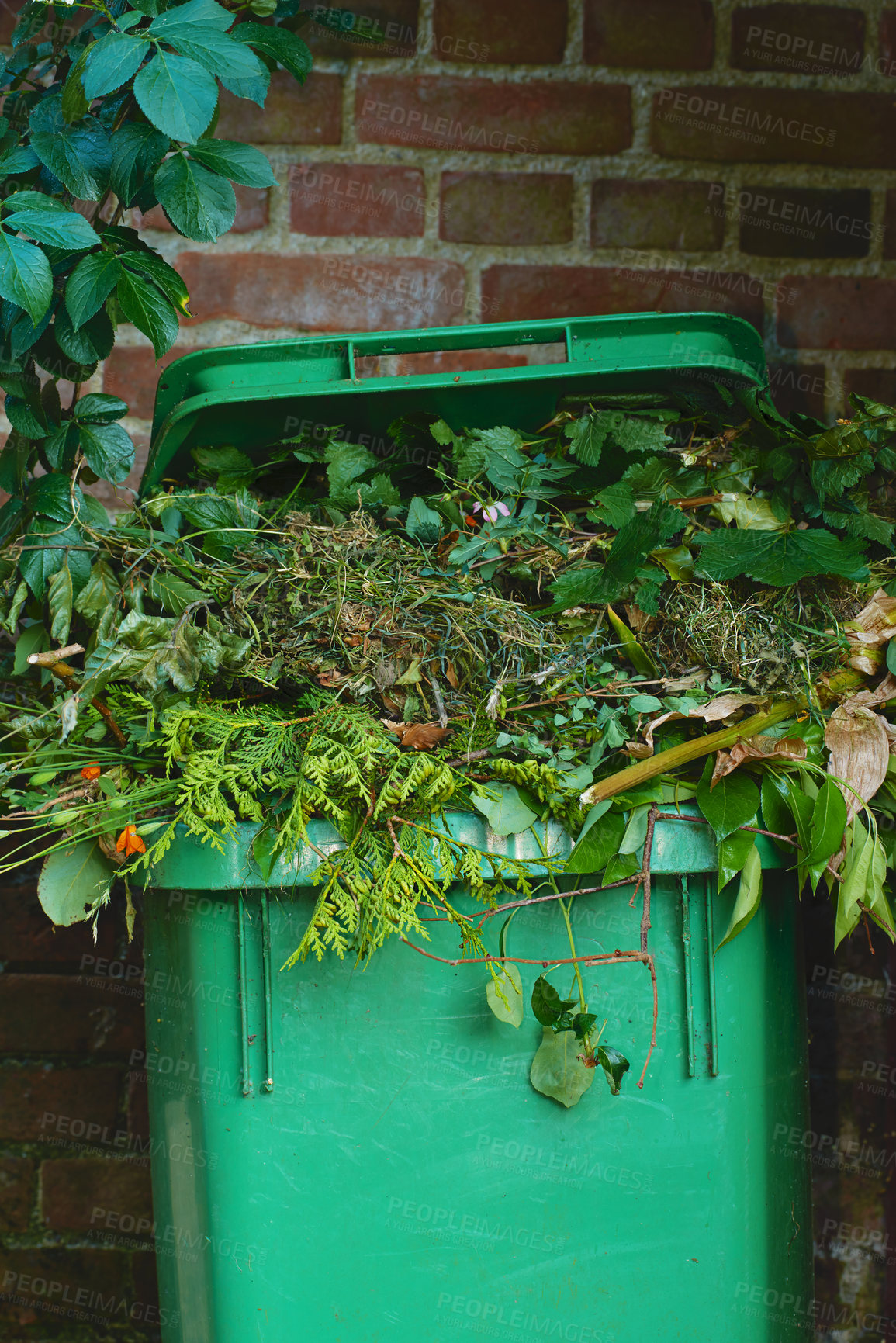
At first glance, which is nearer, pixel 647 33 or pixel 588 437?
pixel 588 437

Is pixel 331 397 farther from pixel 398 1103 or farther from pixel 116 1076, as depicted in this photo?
pixel 116 1076

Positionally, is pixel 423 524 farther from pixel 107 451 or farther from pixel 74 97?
pixel 74 97

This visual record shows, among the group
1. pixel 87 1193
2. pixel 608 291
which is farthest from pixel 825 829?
pixel 87 1193

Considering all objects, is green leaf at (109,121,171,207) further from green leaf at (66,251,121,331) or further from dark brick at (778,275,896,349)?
dark brick at (778,275,896,349)

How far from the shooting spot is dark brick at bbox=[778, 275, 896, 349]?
1.19 meters

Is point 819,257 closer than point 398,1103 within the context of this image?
No

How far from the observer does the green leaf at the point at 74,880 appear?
710 millimetres

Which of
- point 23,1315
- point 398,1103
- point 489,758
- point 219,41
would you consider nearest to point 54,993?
point 23,1315

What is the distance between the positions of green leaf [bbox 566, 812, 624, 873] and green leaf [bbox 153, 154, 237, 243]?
1.68ft

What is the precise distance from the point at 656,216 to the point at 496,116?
235 mm

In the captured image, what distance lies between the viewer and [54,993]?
45.4 inches

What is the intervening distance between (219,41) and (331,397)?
0.25m

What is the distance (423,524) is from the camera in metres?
0.79

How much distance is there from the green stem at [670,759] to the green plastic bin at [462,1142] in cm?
4
